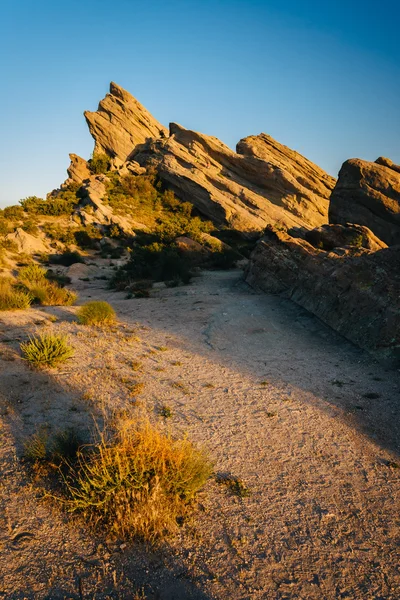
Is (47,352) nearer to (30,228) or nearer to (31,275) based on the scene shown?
(31,275)

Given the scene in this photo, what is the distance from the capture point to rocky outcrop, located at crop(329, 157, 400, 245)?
23391 millimetres

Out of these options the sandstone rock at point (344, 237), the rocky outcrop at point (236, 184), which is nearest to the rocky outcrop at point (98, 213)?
the rocky outcrop at point (236, 184)

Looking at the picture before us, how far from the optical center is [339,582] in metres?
4.04

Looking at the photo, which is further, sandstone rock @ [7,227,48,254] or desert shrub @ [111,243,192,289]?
sandstone rock @ [7,227,48,254]

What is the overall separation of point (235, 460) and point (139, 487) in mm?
2052

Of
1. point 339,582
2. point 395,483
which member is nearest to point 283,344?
point 395,483

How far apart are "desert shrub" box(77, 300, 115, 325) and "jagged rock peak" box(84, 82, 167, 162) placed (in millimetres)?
42484

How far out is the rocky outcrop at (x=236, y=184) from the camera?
3969 cm

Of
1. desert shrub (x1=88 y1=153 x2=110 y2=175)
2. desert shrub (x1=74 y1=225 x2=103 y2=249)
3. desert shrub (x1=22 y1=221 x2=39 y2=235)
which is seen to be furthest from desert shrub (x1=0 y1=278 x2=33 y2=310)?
desert shrub (x1=88 y1=153 x2=110 y2=175)

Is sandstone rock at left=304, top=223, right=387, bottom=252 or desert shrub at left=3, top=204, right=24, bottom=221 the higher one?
sandstone rock at left=304, top=223, right=387, bottom=252

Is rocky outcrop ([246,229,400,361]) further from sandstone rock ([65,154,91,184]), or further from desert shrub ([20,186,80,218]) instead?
sandstone rock ([65,154,91,184])

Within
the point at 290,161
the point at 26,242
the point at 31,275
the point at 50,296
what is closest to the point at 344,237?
the point at 50,296

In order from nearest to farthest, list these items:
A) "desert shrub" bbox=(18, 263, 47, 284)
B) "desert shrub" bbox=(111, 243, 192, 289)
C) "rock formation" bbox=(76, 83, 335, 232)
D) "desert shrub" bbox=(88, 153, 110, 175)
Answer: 1. "desert shrub" bbox=(18, 263, 47, 284)
2. "desert shrub" bbox=(111, 243, 192, 289)
3. "rock formation" bbox=(76, 83, 335, 232)
4. "desert shrub" bbox=(88, 153, 110, 175)

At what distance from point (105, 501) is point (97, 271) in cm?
2270
